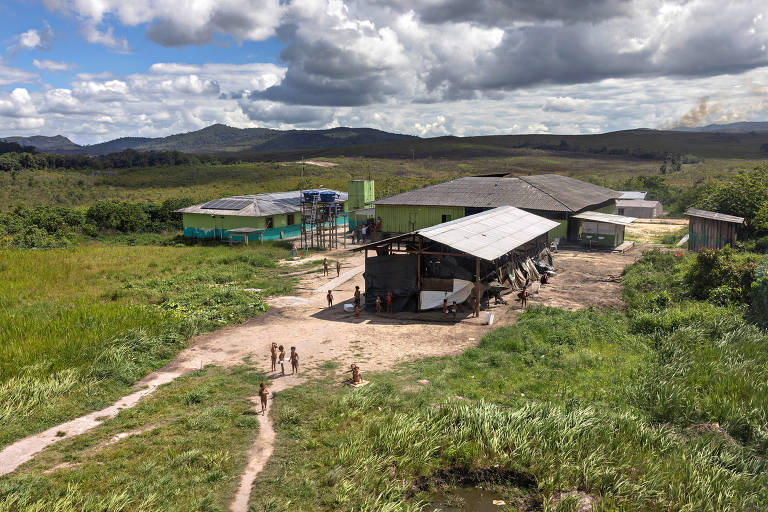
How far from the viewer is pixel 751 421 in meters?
12.1

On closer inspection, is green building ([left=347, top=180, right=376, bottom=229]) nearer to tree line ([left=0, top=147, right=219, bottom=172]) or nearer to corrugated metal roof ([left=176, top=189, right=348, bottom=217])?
corrugated metal roof ([left=176, top=189, right=348, bottom=217])

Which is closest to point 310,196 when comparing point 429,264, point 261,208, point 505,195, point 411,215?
point 261,208

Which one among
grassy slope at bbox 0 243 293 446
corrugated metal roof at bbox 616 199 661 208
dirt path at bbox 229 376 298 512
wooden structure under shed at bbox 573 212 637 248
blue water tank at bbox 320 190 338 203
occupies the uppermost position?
blue water tank at bbox 320 190 338 203

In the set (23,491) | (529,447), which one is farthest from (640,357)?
(23,491)

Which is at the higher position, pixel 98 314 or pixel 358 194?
pixel 358 194

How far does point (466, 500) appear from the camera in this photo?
1022 centimetres

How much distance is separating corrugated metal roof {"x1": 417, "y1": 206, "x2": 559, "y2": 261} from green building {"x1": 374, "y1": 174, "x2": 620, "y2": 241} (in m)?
5.38

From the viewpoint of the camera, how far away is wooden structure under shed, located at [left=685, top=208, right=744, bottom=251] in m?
32.2

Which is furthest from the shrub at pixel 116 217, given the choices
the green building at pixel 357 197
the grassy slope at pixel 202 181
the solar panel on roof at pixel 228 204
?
the green building at pixel 357 197

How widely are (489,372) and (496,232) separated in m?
13.5

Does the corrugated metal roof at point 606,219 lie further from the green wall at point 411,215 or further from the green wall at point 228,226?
the green wall at point 228,226

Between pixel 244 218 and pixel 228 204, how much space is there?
3010 mm

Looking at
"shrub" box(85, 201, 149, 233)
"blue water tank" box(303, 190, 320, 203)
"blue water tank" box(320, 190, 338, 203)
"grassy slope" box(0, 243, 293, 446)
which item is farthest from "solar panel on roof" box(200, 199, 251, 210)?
"shrub" box(85, 201, 149, 233)

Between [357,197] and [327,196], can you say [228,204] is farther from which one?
[357,197]
